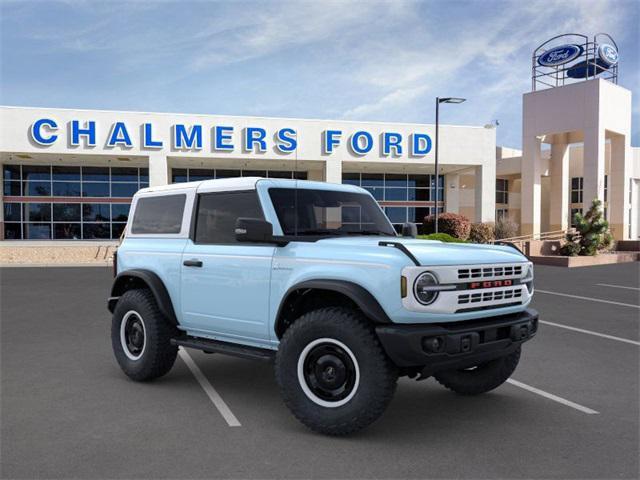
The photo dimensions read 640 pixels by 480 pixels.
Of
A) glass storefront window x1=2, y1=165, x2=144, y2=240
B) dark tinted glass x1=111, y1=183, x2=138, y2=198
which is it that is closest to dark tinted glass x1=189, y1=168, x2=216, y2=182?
glass storefront window x1=2, y1=165, x2=144, y2=240

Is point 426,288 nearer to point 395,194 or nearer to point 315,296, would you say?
point 315,296

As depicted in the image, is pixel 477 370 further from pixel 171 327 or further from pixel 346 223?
pixel 171 327

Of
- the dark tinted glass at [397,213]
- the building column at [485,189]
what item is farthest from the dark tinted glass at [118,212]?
the building column at [485,189]

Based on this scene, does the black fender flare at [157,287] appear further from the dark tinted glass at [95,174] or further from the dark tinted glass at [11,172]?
the dark tinted glass at [11,172]

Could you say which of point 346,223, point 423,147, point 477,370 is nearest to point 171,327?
point 346,223

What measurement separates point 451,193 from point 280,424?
119 ft

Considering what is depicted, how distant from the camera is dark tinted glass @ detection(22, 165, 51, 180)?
34.8 m

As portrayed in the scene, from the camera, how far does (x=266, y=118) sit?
3222 centimetres

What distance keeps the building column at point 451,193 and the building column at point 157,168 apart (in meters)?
19.0

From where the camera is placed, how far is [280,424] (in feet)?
15.9

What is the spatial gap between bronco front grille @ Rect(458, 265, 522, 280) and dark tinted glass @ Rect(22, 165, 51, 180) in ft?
116

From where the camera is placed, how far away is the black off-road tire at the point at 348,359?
14.1 feet

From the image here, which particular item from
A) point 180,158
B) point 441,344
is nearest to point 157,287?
point 441,344

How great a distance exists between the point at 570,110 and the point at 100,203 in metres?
29.0
